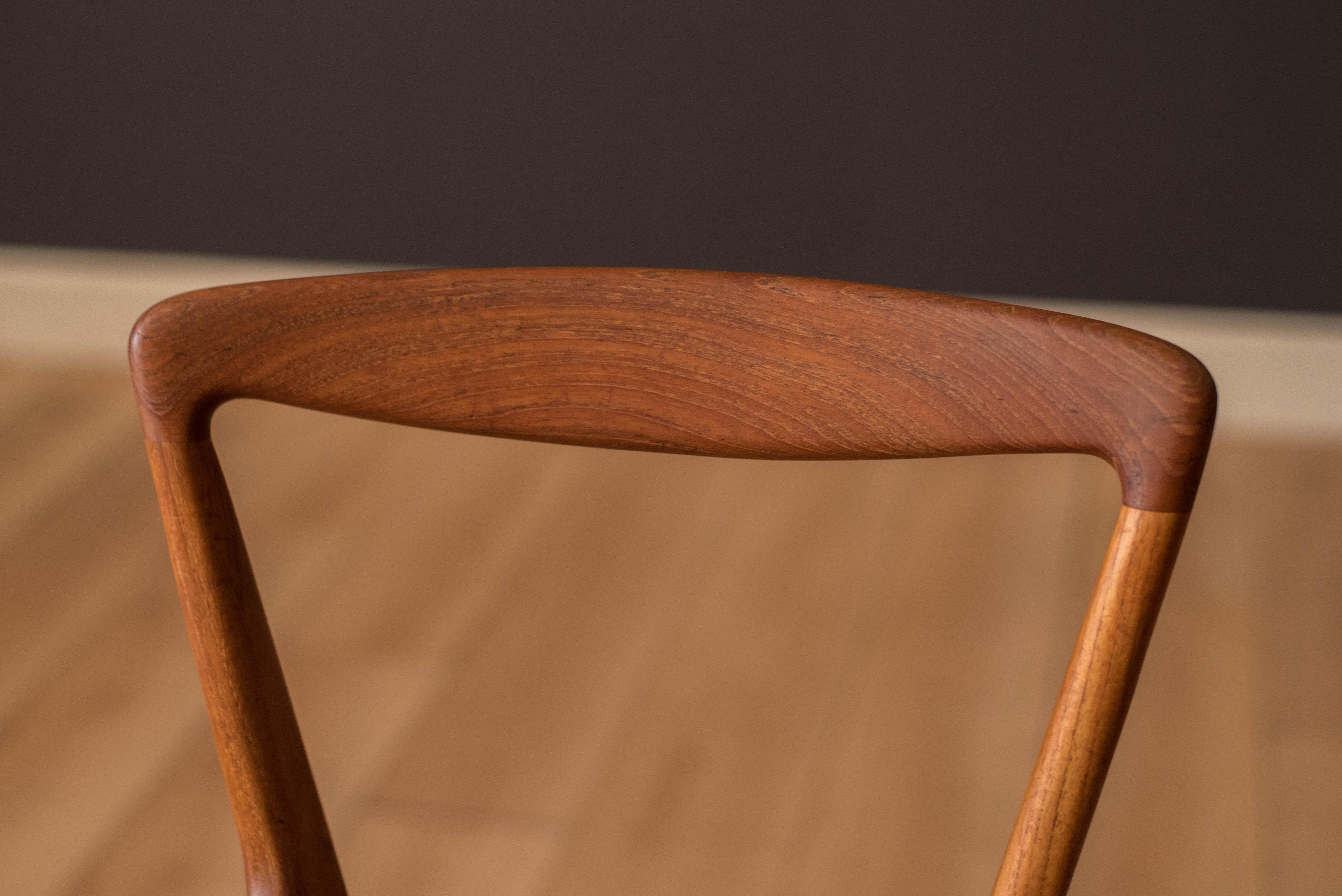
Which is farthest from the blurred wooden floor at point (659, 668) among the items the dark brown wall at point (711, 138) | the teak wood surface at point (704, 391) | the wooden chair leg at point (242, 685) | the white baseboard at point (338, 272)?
the teak wood surface at point (704, 391)

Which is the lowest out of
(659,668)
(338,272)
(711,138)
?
(659,668)

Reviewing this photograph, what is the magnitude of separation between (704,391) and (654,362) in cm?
2

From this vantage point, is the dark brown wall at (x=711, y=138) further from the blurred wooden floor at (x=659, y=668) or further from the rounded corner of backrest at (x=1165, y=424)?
the rounded corner of backrest at (x=1165, y=424)

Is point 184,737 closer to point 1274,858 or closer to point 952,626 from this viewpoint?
point 952,626

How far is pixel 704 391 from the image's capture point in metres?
0.45

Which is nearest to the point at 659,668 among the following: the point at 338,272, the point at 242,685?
the point at 338,272

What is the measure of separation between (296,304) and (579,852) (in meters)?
0.94

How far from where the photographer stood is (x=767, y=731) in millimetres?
1420

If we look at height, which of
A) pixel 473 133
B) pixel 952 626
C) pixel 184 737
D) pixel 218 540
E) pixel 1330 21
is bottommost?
pixel 218 540

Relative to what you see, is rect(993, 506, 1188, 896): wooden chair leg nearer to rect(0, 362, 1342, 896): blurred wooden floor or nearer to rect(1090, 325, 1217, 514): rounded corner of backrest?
rect(1090, 325, 1217, 514): rounded corner of backrest

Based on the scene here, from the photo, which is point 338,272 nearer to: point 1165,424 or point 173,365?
point 173,365

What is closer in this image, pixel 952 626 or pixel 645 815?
pixel 645 815

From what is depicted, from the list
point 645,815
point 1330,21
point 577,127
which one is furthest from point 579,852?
point 1330,21

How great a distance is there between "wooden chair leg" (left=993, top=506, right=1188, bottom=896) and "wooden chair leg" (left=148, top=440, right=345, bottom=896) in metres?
0.26
